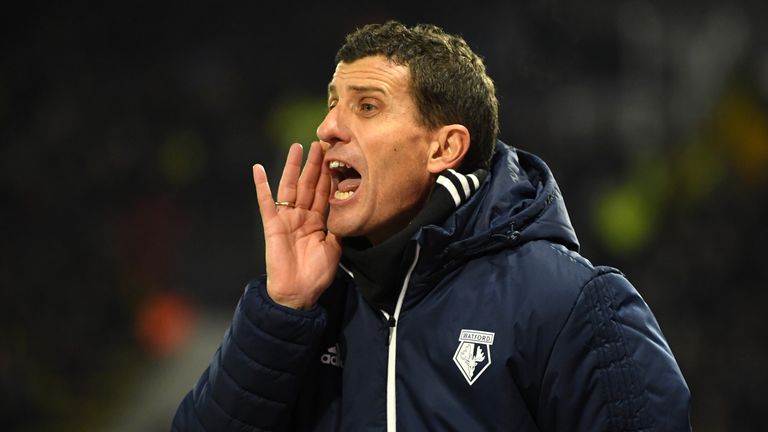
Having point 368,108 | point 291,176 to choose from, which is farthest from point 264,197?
point 368,108

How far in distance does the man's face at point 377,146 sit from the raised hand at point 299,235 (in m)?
0.06

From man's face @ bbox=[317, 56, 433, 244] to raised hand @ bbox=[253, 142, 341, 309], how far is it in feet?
0.21

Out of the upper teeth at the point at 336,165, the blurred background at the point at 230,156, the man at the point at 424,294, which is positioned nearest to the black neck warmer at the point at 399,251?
the man at the point at 424,294

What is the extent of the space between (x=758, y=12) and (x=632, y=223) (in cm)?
179

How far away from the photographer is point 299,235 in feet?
6.31

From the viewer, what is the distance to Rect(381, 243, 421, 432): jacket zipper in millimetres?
1673

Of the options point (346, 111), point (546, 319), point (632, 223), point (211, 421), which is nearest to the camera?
point (546, 319)

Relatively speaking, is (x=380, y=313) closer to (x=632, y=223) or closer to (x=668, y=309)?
(x=668, y=309)

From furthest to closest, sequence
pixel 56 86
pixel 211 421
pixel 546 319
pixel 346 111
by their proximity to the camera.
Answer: pixel 56 86
pixel 346 111
pixel 211 421
pixel 546 319

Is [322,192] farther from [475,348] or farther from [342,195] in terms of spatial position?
[475,348]

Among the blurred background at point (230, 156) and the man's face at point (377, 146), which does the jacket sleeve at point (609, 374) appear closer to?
the man's face at point (377, 146)

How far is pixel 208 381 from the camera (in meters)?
1.82

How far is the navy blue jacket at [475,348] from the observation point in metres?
1.56

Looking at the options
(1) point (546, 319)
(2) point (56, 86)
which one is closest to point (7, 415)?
(2) point (56, 86)
